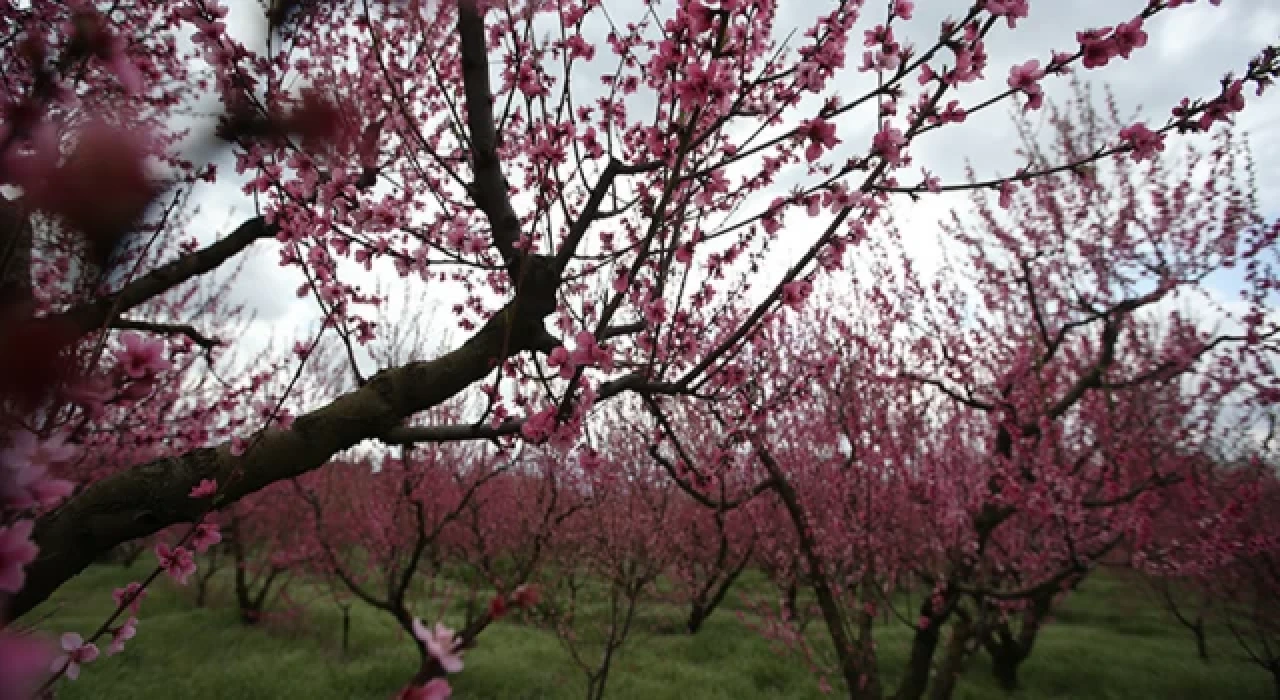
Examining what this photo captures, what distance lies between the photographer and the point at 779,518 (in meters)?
13.4

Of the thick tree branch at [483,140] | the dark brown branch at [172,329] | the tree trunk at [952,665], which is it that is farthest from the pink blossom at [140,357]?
the tree trunk at [952,665]

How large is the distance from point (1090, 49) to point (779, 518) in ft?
40.6

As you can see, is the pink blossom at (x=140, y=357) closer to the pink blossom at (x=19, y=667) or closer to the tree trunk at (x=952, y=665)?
the pink blossom at (x=19, y=667)

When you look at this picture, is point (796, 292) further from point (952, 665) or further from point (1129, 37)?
point (952, 665)

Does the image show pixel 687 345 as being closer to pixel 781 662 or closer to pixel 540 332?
pixel 540 332

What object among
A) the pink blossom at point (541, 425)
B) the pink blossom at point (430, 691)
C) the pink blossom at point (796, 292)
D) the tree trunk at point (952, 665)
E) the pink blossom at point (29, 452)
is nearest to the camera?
the pink blossom at point (29, 452)

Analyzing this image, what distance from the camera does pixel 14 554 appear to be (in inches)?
33.0

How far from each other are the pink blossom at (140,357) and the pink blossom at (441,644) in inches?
29.3

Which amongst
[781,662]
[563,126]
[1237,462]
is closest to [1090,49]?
[563,126]

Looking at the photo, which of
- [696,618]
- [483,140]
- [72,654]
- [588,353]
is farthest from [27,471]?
[696,618]

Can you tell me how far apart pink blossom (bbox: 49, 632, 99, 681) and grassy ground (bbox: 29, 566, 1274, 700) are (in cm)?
683

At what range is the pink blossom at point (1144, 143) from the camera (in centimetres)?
208

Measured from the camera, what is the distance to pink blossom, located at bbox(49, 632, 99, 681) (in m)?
1.64

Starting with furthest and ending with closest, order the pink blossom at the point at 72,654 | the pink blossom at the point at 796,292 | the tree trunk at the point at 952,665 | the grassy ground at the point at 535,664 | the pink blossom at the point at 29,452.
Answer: the grassy ground at the point at 535,664
the tree trunk at the point at 952,665
the pink blossom at the point at 796,292
the pink blossom at the point at 72,654
the pink blossom at the point at 29,452
